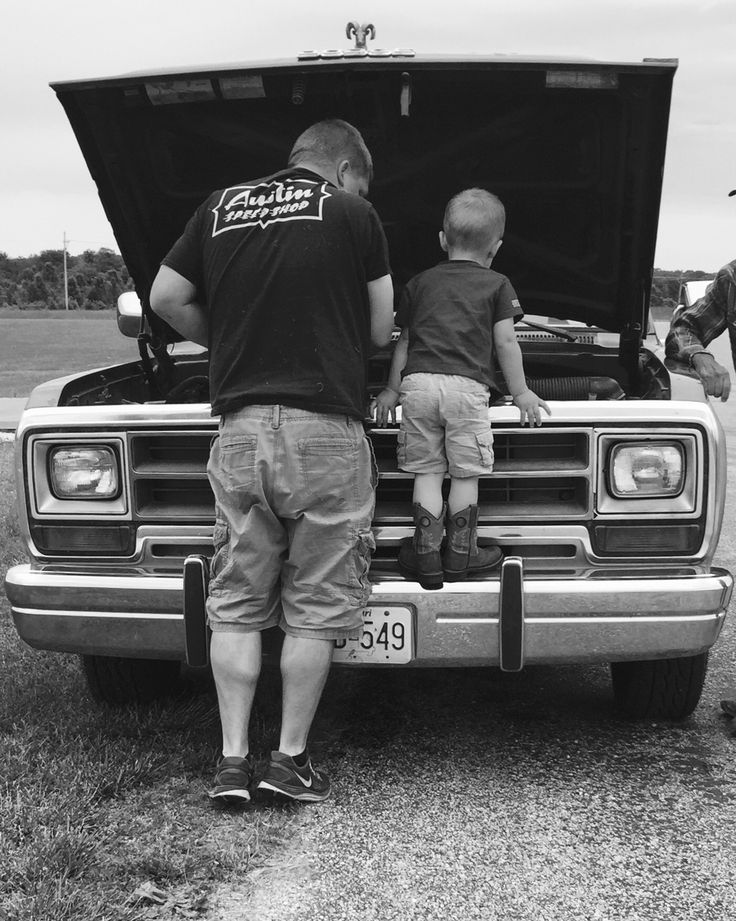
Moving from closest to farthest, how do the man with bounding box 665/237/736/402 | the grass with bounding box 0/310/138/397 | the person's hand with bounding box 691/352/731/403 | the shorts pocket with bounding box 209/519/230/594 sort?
the shorts pocket with bounding box 209/519/230/594
the person's hand with bounding box 691/352/731/403
the man with bounding box 665/237/736/402
the grass with bounding box 0/310/138/397

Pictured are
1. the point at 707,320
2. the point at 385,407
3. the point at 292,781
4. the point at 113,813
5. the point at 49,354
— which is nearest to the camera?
the point at 113,813

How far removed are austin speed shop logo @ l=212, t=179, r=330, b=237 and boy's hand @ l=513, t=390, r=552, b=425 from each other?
0.77 meters

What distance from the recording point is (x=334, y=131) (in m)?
2.74

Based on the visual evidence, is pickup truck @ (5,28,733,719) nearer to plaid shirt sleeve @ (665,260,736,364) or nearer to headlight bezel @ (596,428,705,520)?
headlight bezel @ (596,428,705,520)

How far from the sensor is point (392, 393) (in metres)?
2.94

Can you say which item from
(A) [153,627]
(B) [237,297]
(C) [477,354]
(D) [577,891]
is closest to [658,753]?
(D) [577,891]

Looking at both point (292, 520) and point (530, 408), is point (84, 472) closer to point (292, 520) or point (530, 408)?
point (292, 520)

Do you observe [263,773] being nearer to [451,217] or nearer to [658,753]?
[658,753]

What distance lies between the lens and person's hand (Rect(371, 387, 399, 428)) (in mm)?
2918

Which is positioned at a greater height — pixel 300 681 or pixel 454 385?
pixel 454 385

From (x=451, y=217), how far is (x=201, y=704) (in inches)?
72.9

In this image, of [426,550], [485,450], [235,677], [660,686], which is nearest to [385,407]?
[485,450]

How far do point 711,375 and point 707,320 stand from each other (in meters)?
0.36

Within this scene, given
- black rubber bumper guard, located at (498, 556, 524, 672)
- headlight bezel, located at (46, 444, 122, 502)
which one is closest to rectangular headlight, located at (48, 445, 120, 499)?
headlight bezel, located at (46, 444, 122, 502)
